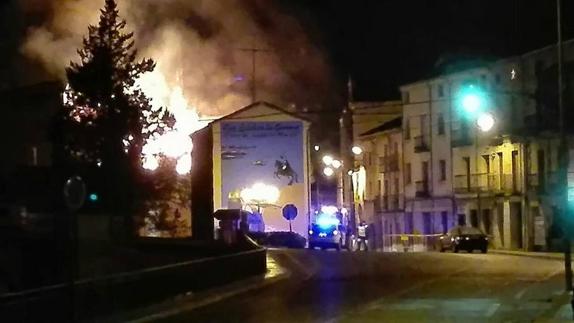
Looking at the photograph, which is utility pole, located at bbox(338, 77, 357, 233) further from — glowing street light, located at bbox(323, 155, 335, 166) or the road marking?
the road marking

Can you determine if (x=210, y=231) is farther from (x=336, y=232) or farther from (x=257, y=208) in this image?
(x=257, y=208)

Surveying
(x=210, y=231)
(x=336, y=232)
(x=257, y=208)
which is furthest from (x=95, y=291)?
(x=257, y=208)

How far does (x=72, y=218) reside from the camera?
1917 cm

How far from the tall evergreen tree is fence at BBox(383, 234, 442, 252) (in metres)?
26.0

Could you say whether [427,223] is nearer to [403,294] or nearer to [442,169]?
[442,169]

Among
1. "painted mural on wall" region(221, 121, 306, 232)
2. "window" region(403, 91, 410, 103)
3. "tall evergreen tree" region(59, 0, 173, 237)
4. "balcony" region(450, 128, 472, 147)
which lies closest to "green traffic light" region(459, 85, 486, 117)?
"tall evergreen tree" region(59, 0, 173, 237)

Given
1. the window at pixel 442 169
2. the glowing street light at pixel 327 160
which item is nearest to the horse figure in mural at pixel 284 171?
the glowing street light at pixel 327 160

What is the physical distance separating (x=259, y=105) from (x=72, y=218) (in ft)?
217

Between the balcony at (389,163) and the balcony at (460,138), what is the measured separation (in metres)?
8.85

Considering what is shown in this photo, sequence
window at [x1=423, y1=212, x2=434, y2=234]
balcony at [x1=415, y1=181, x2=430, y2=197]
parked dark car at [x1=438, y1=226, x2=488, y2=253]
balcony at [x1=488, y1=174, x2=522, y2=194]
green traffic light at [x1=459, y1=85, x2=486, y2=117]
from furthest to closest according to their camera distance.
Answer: balcony at [x1=415, y1=181, x2=430, y2=197]
window at [x1=423, y1=212, x2=434, y2=234]
balcony at [x1=488, y1=174, x2=522, y2=194]
parked dark car at [x1=438, y1=226, x2=488, y2=253]
green traffic light at [x1=459, y1=85, x2=486, y2=117]

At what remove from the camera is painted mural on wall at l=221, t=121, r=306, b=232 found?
82938mm

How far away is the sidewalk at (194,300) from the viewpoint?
22984 mm

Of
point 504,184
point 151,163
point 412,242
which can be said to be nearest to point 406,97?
point 412,242

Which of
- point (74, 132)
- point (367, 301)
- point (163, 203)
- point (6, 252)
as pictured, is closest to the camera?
point (367, 301)
